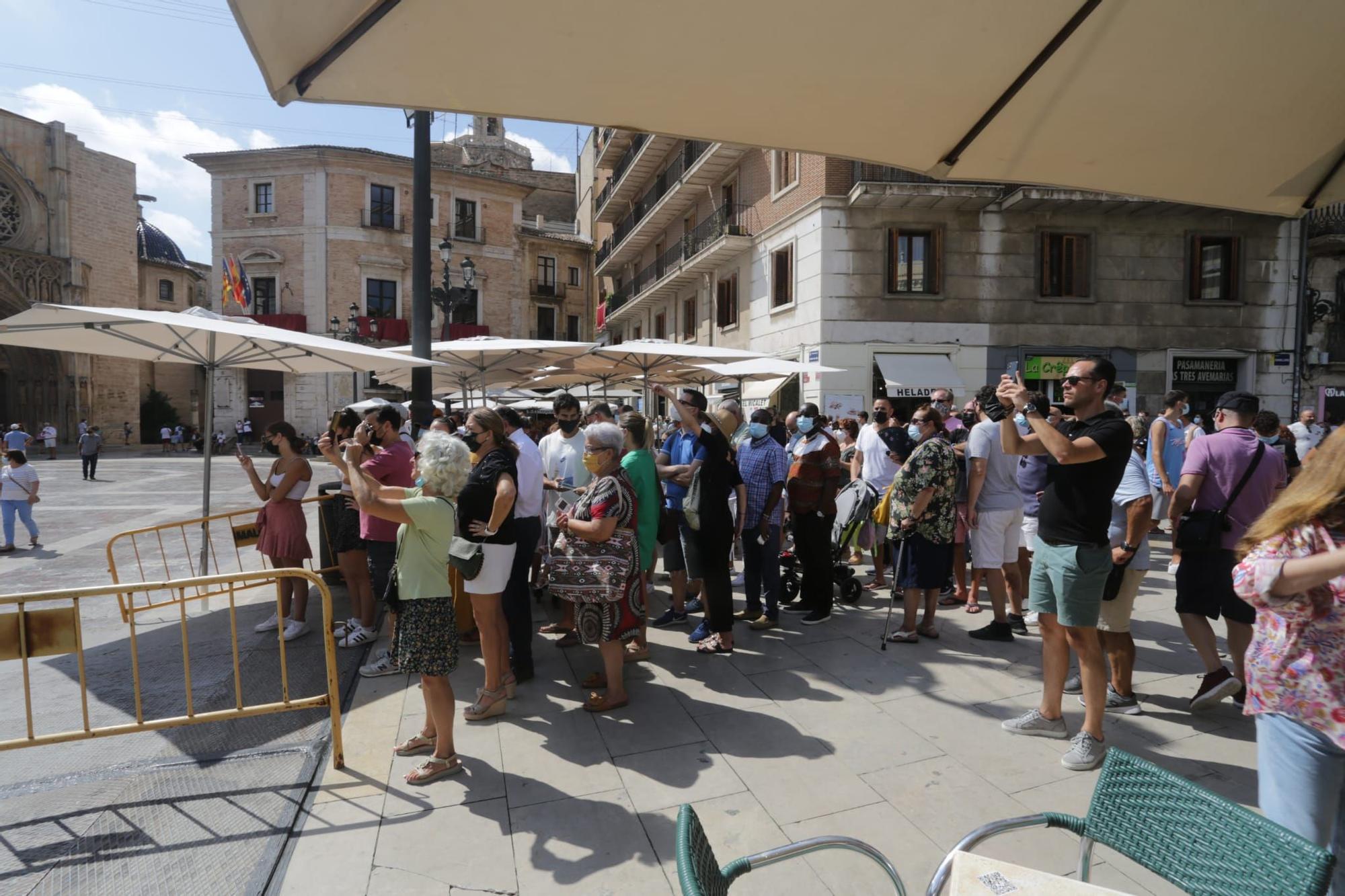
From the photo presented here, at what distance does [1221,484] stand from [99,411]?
43.1m

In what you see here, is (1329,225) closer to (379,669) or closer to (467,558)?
(467,558)

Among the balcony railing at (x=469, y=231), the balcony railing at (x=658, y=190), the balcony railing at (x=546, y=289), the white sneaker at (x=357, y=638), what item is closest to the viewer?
the white sneaker at (x=357, y=638)

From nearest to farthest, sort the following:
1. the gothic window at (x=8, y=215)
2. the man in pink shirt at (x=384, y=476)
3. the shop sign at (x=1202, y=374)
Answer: the man in pink shirt at (x=384, y=476) < the shop sign at (x=1202, y=374) < the gothic window at (x=8, y=215)

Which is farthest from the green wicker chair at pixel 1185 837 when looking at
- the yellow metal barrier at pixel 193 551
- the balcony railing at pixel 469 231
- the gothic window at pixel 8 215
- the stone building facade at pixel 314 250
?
the gothic window at pixel 8 215

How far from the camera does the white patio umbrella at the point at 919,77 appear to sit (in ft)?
6.27

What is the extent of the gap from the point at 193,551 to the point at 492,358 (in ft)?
16.1

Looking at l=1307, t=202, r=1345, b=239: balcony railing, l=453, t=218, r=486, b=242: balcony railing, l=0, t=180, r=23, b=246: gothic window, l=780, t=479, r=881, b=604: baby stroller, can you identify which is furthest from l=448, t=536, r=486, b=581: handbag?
l=0, t=180, r=23, b=246: gothic window

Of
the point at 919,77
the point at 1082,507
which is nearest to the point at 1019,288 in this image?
the point at 1082,507

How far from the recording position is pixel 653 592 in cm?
723

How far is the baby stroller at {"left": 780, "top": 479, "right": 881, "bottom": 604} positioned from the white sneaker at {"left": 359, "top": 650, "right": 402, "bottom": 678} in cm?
346

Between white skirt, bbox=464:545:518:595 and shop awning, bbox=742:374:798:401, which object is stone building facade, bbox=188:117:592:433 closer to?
shop awning, bbox=742:374:798:401

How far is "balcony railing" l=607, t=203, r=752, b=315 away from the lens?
66.7 feet

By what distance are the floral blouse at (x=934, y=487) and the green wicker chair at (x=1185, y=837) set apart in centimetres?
341

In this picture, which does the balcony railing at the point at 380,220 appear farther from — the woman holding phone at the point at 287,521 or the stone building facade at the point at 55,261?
the woman holding phone at the point at 287,521
